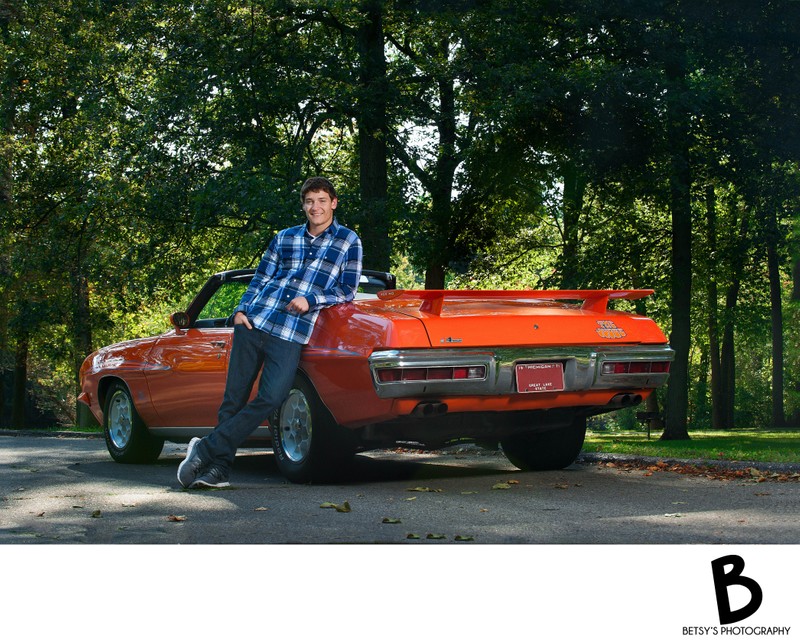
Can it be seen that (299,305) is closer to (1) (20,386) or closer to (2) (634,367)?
(2) (634,367)

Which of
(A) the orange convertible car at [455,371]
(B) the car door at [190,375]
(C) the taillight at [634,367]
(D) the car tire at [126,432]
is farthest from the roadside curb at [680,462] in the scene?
(B) the car door at [190,375]

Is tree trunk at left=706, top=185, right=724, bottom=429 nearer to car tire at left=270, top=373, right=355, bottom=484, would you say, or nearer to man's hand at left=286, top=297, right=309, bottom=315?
car tire at left=270, top=373, right=355, bottom=484

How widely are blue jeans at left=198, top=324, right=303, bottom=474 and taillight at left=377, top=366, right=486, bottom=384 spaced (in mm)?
701

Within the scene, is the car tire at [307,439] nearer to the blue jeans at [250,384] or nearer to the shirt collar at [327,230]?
the blue jeans at [250,384]

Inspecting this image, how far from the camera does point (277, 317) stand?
25.7ft

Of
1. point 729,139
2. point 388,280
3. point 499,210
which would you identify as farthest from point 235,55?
point 388,280

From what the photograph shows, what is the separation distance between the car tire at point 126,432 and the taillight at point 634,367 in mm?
4463

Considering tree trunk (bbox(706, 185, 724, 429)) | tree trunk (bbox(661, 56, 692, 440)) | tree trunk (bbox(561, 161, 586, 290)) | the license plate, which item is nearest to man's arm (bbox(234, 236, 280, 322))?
the license plate

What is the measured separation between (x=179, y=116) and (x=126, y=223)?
3.18 meters

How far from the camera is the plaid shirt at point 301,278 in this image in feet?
25.7

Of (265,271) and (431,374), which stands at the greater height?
(265,271)

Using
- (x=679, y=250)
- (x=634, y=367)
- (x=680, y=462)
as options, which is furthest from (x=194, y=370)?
(x=679, y=250)

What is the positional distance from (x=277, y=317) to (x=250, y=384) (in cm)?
49

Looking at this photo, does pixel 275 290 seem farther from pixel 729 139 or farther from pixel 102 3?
pixel 102 3
